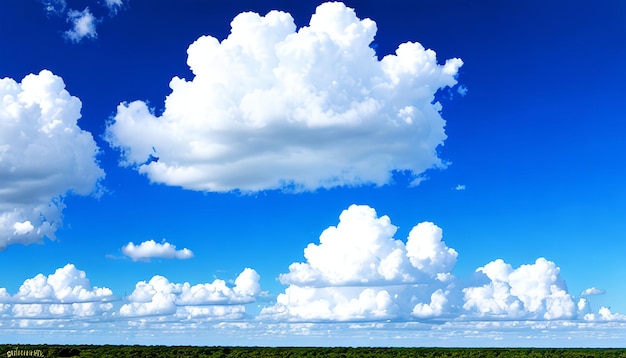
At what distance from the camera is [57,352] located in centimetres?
18512

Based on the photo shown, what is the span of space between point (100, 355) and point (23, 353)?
61.2 feet

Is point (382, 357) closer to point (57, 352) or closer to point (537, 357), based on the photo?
point (537, 357)

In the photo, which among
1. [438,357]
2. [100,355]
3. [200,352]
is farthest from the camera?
[200,352]

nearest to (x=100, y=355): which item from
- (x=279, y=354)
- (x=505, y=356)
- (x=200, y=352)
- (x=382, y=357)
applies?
(x=200, y=352)

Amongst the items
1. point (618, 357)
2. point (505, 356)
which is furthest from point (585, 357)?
point (505, 356)

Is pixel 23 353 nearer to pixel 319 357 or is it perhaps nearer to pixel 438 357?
pixel 319 357

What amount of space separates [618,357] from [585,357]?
848 centimetres

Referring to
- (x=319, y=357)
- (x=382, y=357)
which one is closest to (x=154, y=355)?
(x=319, y=357)

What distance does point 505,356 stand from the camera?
607 ft

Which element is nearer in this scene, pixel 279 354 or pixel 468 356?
pixel 468 356

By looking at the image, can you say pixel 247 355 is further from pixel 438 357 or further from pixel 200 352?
pixel 438 357

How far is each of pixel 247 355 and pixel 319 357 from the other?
704 inches

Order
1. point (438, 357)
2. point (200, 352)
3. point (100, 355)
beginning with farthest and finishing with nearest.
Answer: point (200, 352) → point (100, 355) → point (438, 357)

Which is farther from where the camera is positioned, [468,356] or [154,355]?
[154,355]
